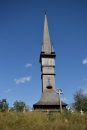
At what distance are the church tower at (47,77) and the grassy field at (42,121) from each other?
73.9 ft

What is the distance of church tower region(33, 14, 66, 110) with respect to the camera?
4550cm

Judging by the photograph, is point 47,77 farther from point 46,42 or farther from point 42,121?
point 42,121

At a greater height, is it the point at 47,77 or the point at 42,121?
the point at 47,77

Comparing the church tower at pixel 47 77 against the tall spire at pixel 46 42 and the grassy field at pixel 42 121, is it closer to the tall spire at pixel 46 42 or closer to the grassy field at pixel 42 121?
the tall spire at pixel 46 42

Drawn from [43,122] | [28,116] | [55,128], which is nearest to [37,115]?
[28,116]

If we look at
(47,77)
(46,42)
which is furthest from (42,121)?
(46,42)

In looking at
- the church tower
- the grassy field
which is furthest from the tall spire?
the grassy field

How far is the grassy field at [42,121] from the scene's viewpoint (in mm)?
18000

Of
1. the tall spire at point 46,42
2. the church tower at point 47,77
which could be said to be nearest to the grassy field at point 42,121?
the church tower at point 47,77

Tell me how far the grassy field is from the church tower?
2251 centimetres

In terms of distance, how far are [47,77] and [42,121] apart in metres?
33.2

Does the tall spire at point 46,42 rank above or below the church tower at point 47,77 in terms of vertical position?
above

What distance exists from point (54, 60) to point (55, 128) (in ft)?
126

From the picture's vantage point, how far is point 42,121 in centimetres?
2011
